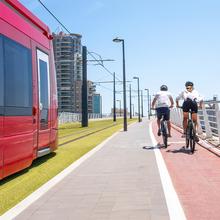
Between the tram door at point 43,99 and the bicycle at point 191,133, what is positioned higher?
the tram door at point 43,99

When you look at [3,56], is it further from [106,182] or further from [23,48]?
[106,182]

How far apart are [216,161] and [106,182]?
341 centimetres

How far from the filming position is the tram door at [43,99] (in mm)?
11523

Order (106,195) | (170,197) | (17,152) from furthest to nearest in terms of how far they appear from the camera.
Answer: (17,152), (106,195), (170,197)

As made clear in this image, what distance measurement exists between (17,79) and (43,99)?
2.28 meters

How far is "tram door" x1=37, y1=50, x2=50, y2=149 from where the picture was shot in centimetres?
1152

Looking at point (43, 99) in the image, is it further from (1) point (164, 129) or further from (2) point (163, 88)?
(2) point (163, 88)

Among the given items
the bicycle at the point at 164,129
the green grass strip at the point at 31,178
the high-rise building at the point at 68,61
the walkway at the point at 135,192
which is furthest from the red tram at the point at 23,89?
the high-rise building at the point at 68,61

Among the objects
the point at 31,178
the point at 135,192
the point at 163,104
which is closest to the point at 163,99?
the point at 163,104

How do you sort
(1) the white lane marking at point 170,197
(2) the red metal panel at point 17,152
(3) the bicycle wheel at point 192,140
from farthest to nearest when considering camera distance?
(3) the bicycle wheel at point 192,140 < (2) the red metal panel at point 17,152 < (1) the white lane marking at point 170,197

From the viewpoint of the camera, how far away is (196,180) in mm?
8734

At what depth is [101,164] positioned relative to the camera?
1155cm

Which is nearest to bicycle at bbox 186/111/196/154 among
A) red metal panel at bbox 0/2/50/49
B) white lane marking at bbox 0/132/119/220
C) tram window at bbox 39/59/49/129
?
white lane marking at bbox 0/132/119/220

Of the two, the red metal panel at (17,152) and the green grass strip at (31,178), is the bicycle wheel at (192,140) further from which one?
the red metal panel at (17,152)
